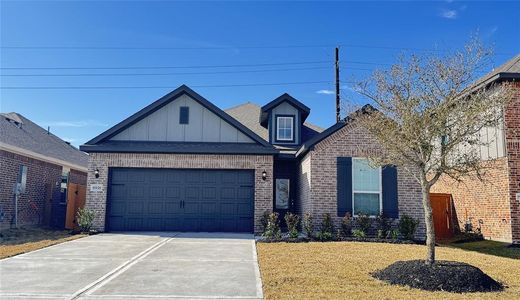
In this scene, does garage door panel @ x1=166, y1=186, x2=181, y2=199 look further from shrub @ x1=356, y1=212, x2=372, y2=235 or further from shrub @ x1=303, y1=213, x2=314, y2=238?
shrub @ x1=356, y1=212, x2=372, y2=235

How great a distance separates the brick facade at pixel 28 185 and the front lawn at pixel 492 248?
1587cm

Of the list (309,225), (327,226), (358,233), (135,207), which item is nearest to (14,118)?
(135,207)

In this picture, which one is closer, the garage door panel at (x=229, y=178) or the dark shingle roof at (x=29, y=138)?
the garage door panel at (x=229, y=178)

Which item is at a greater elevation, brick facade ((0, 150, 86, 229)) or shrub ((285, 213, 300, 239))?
brick facade ((0, 150, 86, 229))

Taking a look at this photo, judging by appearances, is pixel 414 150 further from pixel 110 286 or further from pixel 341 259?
pixel 110 286

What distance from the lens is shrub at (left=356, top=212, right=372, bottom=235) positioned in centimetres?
1235

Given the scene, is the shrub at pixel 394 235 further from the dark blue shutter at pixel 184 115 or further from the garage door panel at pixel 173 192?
the dark blue shutter at pixel 184 115

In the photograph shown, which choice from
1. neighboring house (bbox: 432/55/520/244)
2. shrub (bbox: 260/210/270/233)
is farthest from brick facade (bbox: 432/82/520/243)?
shrub (bbox: 260/210/270/233)

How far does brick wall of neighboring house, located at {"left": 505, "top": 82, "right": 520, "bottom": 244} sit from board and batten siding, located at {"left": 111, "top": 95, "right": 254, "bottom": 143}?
865 cm

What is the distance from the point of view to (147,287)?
6125 mm

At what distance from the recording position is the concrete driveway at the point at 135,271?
19.1ft

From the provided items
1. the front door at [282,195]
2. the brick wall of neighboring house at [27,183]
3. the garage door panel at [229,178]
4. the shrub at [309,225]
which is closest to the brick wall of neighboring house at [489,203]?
the shrub at [309,225]

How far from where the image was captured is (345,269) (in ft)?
24.4

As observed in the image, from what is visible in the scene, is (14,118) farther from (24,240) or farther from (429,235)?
(429,235)
